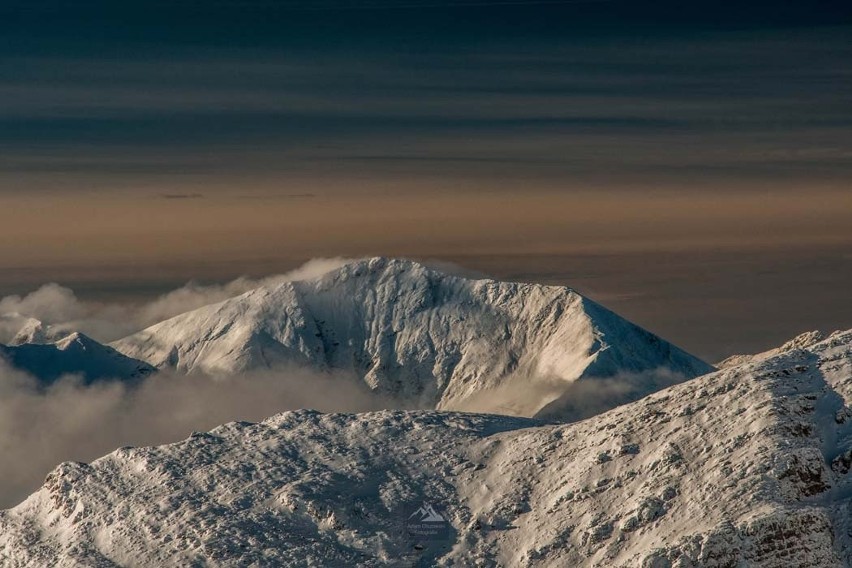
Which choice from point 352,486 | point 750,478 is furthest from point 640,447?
point 352,486

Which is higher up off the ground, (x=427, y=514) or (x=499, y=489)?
(x=499, y=489)

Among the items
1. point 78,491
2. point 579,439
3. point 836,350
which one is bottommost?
point 78,491

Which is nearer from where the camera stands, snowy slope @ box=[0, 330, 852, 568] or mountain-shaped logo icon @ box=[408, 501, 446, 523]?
snowy slope @ box=[0, 330, 852, 568]

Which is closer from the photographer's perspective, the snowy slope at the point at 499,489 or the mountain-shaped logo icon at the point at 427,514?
the snowy slope at the point at 499,489

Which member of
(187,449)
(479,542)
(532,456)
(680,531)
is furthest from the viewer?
(187,449)

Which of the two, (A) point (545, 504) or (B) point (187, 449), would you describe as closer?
(A) point (545, 504)

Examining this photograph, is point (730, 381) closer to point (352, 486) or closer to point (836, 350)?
point (836, 350)

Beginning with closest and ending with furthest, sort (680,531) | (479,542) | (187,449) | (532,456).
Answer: (680,531), (479,542), (532,456), (187,449)

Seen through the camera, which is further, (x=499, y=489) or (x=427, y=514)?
(x=499, y=489)
